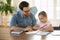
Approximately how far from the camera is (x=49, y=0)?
516 cm

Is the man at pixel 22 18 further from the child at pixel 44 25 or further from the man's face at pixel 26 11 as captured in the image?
the child at pixel 44 25

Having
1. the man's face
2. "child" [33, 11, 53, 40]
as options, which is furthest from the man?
"child" [33, 11, 53, 40]

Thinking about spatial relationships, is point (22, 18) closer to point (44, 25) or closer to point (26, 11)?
point (26, 11)

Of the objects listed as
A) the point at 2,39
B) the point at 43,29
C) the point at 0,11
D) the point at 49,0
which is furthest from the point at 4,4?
the point at 2,39

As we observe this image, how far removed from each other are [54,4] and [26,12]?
2044mm

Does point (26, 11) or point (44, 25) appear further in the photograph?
point (26, 11)

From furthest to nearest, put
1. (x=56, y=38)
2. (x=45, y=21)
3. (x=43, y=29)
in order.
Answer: (x=45, y=21)
(x=43, y=29)
(x=56, y=38)

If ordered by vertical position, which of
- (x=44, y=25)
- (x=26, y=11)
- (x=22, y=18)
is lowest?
(x=44, y=25)

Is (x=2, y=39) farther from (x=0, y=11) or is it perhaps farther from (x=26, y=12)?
(x=0, y=11)

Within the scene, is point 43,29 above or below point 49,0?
below

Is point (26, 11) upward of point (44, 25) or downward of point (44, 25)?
upward

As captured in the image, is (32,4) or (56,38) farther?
(32,4)

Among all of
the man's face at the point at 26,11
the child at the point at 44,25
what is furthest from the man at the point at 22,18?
the child at the point at 44,25

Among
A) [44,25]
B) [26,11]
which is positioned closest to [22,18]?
[26,11]
